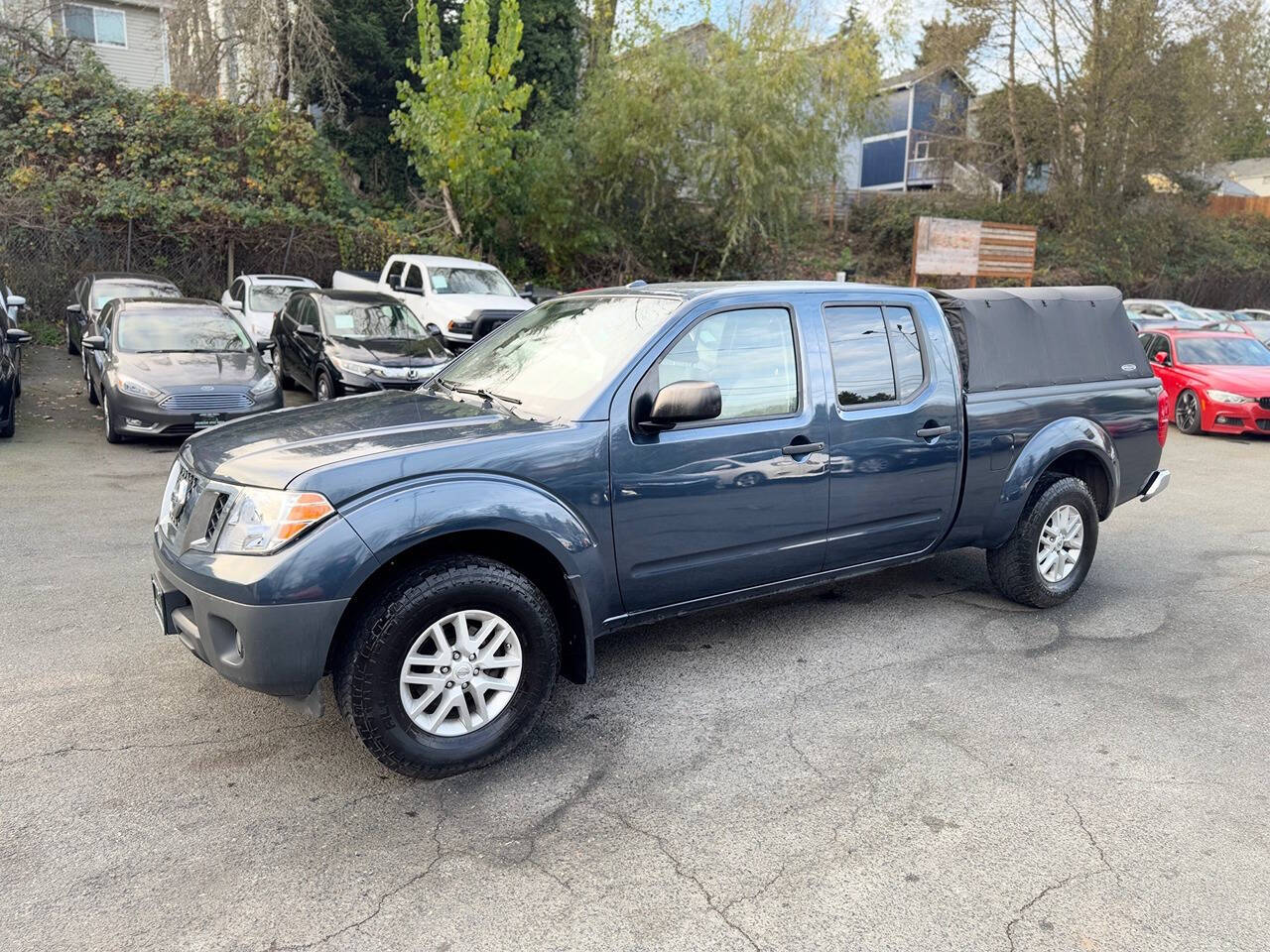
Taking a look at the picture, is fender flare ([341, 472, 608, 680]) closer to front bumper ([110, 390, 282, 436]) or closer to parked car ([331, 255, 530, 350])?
front bumper ([110, 390, 282, 436])

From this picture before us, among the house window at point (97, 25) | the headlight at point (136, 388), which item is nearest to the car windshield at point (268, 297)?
the headlight at point (136, 388)

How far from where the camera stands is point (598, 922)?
9.11 feet

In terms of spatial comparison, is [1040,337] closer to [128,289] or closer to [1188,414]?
[1188,414]

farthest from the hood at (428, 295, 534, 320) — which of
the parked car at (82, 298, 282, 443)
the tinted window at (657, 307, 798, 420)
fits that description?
the tinted window at (657, 307, 798, 420)

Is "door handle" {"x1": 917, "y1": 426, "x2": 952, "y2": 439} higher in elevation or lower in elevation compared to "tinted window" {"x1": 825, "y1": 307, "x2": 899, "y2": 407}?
lower

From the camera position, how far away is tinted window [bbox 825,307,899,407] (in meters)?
4.64

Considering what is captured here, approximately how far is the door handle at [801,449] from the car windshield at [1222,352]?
11804 millimetres

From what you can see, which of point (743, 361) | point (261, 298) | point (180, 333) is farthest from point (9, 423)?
point (743, 361)

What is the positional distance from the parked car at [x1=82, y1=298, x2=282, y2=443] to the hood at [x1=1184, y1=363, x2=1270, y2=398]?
12.0 m

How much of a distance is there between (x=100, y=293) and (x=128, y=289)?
43 cm

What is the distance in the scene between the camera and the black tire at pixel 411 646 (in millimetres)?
3338

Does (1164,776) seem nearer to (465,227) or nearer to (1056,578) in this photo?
(1056,578)

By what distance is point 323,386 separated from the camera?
11789 millimetres

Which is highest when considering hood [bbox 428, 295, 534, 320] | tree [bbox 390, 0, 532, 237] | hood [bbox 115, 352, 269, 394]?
tree [bbox 390, 0, 532, 237]
